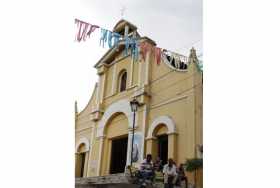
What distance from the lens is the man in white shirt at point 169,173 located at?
133 centimetres

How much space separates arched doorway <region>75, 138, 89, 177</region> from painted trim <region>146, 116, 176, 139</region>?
312 millimetres

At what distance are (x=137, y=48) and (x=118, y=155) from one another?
0.54 m

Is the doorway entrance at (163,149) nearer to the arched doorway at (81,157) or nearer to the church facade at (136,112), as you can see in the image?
the church facade at (136,112)

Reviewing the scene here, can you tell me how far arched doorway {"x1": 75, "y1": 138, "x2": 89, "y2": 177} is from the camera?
1.41m

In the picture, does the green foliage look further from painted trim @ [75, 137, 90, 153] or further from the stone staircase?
painted trim @ [75, 137, 90, 153]

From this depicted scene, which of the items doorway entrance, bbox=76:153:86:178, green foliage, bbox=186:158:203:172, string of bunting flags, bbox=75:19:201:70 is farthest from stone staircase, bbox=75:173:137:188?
string of bunting flags, bbox=75:19:201:70

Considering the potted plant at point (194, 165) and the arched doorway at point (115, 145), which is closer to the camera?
the potted plant at point (194, 165)

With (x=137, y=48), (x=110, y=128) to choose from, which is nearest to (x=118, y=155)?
(x=110, y=128)

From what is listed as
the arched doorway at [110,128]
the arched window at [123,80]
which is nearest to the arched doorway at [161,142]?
the arched doorway at [110,128]

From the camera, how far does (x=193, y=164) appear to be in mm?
1317

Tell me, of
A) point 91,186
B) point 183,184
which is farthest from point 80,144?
point 183,184

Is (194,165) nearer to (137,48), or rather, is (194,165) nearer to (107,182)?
(107,182)

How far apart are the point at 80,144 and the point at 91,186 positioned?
20 cm

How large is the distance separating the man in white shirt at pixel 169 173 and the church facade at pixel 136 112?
36 millimetres
